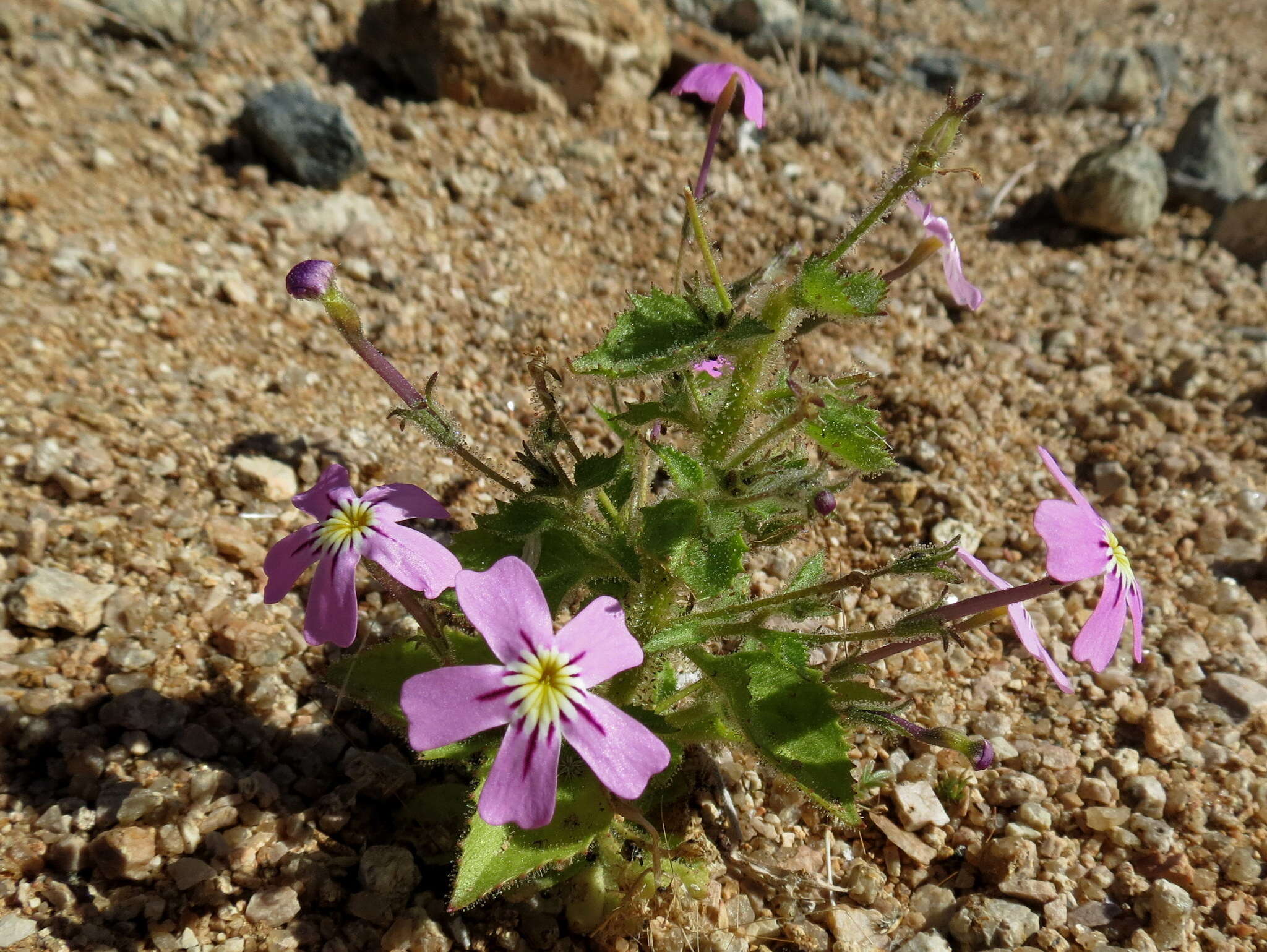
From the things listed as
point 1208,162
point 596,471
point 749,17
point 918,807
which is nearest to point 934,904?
point 918,807

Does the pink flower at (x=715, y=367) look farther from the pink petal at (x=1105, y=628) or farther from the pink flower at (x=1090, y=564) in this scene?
the pink petal at (x=1105, y=628)

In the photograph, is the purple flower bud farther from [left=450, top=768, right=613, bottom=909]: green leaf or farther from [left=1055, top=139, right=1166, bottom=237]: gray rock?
[left=1055, top=139, right=1166, bottom=237]: gray rock

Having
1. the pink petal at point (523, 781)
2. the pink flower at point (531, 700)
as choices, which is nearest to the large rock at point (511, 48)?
the pink flower at point (531, 700)

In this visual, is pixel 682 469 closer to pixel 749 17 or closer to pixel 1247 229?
pixel 1247 229

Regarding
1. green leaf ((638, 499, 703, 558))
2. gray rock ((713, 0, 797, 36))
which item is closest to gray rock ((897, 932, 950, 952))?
green leaf ((638, 499, 703, 558))

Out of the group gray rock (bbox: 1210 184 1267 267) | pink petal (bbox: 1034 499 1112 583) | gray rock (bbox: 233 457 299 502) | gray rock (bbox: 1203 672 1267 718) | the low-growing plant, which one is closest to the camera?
the low-growing plant

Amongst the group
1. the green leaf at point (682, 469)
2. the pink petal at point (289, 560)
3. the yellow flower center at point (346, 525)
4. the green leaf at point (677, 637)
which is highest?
the green leaf at point (682, 469)
